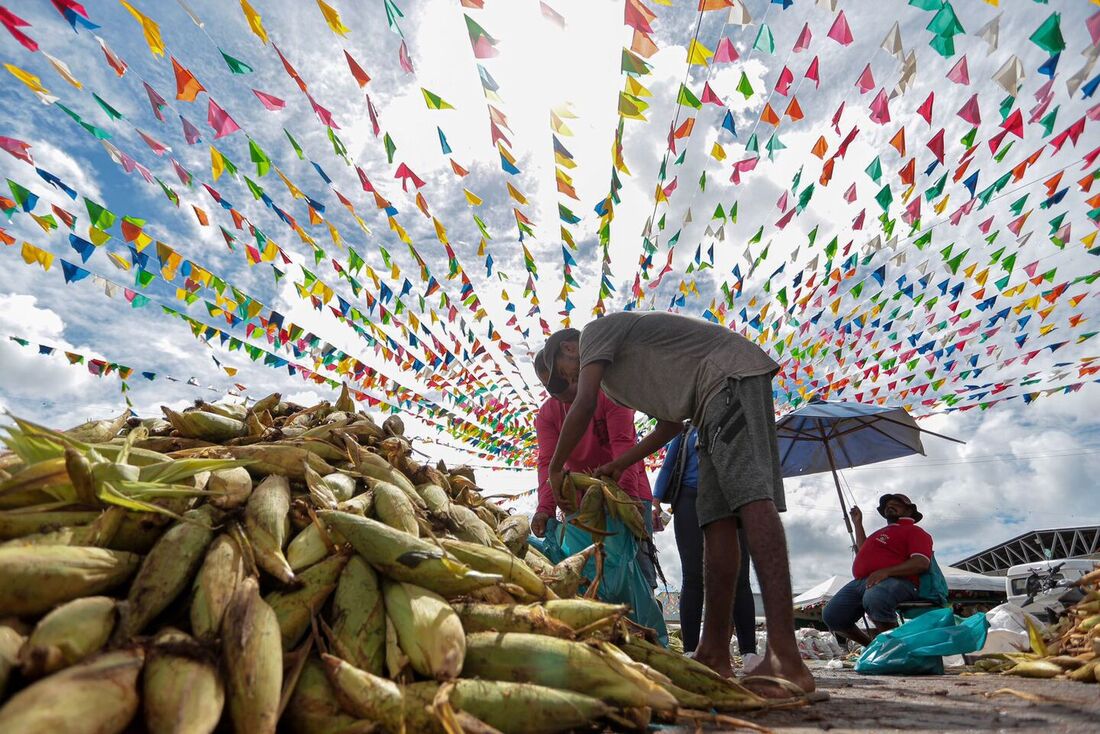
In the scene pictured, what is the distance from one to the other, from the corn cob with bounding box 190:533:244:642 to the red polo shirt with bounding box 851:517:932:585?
445 centimetres

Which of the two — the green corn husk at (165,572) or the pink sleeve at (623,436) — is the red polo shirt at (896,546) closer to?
the pink sleeve at (623,436)

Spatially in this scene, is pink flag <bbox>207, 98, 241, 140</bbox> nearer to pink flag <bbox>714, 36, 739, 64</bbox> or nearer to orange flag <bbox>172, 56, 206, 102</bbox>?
orange flag <bbox>172, 56, 206, 102</bbox>

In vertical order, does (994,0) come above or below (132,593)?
above

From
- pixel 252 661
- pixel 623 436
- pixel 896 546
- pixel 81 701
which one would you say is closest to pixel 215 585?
pixel 252 661

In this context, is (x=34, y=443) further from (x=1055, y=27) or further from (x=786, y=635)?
(x=1055, y=27)

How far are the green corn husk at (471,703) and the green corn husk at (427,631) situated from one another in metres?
0.04

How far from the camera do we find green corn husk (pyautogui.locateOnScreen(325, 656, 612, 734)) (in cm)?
100

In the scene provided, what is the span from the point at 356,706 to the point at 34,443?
36.8 inches

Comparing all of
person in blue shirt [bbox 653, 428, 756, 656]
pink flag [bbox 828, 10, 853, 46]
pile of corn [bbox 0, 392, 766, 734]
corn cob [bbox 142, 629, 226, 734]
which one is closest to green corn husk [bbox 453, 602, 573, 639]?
pile of corn [bbox 0, 392, 766, 734]

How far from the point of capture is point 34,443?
1.24 m

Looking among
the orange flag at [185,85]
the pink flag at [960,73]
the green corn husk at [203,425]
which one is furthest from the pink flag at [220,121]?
the pink flag at [960,73]

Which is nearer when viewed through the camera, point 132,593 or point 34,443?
point 132,593

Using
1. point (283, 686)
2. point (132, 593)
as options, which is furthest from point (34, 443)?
point (283, 686)

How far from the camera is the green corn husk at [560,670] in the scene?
117 cm
